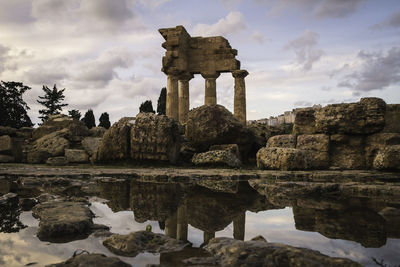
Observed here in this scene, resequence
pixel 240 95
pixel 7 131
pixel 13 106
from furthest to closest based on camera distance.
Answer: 1. pixel 13 106
2. pixel 240 95
3. pixel 7 131

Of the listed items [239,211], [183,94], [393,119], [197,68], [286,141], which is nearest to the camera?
[239,211]

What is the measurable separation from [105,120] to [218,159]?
26979mm

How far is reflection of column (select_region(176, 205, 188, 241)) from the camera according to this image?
2.57 m

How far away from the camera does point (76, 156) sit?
1085 cm

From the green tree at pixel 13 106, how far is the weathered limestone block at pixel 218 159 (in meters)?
21.7

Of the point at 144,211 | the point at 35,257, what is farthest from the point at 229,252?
the point at 144,211

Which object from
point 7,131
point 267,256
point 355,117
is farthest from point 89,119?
point 267,256

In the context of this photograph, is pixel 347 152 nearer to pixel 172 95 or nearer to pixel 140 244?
pixel 140 244

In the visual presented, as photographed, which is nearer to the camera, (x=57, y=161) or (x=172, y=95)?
(x=57, y=161)

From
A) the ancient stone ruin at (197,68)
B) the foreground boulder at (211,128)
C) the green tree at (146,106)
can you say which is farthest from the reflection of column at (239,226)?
the green tree at (146,106)

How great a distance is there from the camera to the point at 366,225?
2.77 meters

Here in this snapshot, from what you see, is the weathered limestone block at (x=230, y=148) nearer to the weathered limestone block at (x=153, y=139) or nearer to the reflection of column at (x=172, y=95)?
the weathered limestone block at (x=153, y=139)

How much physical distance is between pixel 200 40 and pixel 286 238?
2047cm

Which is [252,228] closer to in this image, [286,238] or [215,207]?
[286,238]
